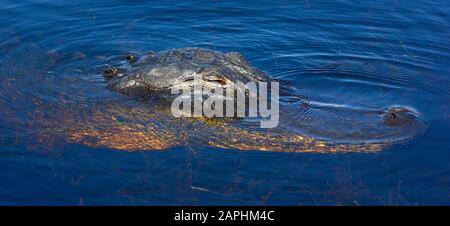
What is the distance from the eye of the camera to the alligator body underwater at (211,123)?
7.25 m

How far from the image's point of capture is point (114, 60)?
9.80 m

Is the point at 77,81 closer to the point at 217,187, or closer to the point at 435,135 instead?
the point at 217,187

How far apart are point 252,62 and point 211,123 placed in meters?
2.57

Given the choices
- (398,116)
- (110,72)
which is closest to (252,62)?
(110,72)

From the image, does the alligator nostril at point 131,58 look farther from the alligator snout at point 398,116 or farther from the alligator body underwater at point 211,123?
the alligator snout at point 398,116

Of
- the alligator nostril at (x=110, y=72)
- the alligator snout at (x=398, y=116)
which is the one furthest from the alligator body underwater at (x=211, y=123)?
the alligator nostril at (x=110, y=72)

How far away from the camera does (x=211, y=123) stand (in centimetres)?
768

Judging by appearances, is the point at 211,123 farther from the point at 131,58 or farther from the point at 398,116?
the point at 131,58

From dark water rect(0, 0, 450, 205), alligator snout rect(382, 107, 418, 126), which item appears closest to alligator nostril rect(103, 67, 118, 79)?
dark water rect(0, 0, 450, 205)

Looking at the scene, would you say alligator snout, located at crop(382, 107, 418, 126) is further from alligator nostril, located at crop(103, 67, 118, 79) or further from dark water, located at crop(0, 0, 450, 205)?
alligator nostril, located at crop(103, 67, 118, 79)

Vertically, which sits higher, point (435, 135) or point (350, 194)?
point (435, 135)

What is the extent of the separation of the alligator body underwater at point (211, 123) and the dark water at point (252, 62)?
0.19 meters
